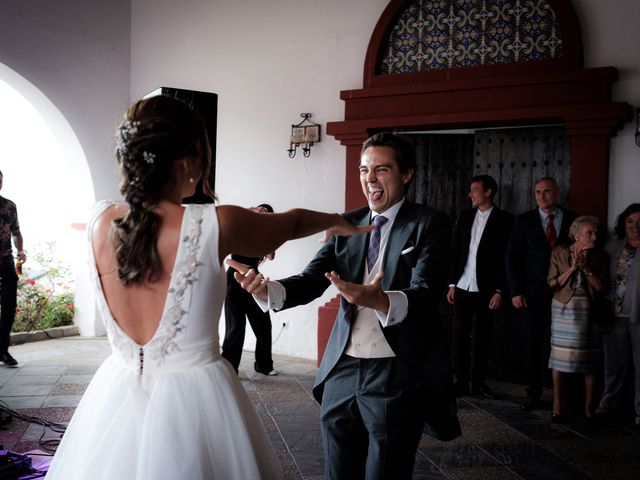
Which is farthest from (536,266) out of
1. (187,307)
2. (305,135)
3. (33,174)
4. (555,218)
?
(33,174)

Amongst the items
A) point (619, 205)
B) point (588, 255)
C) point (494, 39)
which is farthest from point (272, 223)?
point (494, 39)

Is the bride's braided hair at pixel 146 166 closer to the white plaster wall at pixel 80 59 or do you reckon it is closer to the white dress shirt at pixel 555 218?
the white dress shirt at pixel 555 218

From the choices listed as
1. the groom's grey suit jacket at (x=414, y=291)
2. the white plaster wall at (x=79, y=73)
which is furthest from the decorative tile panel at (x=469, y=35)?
the groom's grey suit jacket at (x=414, y=291)

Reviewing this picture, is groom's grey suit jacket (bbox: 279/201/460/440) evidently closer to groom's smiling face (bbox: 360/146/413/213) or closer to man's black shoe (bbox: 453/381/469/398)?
groom's smiling face (bbox: 360/146/413/213)

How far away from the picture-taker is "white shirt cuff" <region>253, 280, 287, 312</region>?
212 centimetres

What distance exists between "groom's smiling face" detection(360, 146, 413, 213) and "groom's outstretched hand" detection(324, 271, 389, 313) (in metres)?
0.51

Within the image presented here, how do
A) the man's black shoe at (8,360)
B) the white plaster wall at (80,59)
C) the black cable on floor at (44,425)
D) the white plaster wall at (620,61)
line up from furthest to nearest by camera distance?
the white plaster wall at (80,59)
the man's black shoe at (8,360)
the white plaster wall at (620,61)
the black cable on floor at (44,425)

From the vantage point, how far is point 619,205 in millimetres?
4984

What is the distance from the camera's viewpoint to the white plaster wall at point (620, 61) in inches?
193

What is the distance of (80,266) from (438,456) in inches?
215

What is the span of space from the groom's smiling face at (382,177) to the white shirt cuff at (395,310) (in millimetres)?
459

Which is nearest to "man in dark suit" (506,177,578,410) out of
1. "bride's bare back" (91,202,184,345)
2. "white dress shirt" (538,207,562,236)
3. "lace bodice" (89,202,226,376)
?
"white dress shirt" (538,207,562,236)

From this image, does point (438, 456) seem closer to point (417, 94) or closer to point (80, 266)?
point (417, 94)

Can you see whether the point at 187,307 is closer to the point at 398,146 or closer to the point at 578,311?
the point at 398,146
